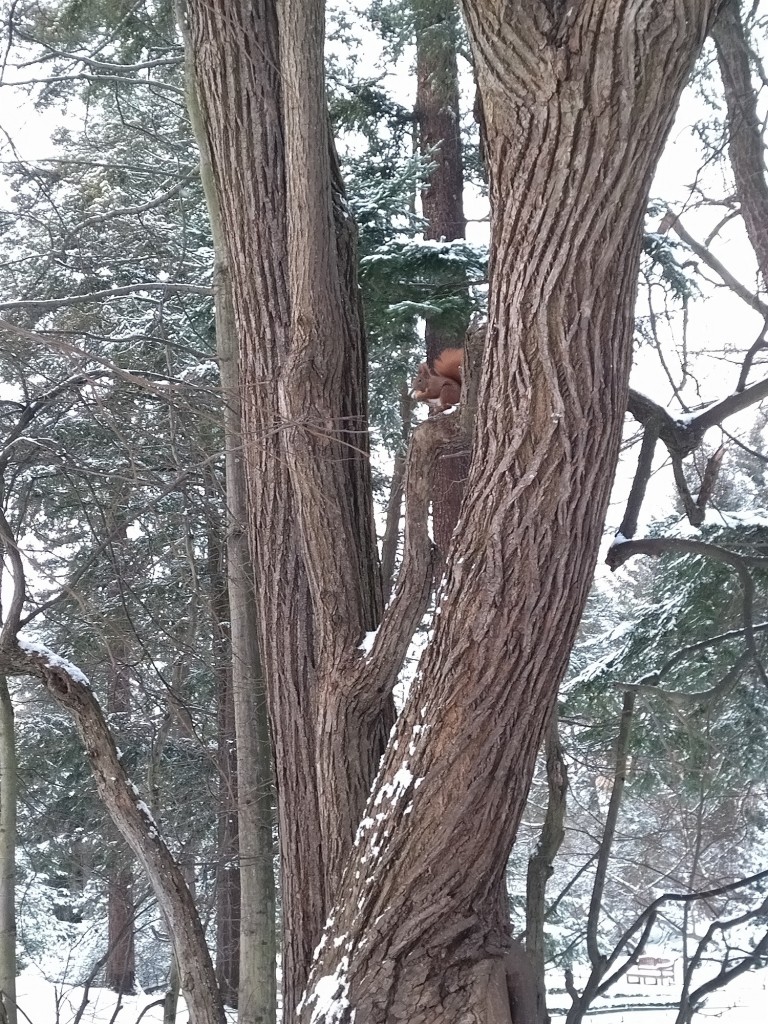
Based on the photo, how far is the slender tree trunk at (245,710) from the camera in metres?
3.90

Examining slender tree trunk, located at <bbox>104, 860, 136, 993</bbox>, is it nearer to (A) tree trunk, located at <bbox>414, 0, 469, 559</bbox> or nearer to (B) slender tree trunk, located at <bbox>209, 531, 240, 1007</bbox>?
(B) slender tree trunk, located at <bbox>209, 531, 240, 1007</bbox>

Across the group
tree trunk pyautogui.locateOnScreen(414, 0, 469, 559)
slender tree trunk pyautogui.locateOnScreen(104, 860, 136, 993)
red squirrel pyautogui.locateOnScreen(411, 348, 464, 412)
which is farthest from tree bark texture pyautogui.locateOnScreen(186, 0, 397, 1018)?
slender tree trunk pyautogui.locateOnScreen(104, 860, 136, 993)

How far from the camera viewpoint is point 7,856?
4.76 m

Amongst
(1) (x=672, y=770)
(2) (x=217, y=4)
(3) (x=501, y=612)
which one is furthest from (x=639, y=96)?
(1) (x=672, y=770)

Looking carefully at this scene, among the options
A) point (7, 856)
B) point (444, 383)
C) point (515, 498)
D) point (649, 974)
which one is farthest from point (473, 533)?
point (649, 974)

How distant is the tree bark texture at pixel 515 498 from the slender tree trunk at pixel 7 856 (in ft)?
9.88

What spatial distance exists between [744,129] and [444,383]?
2871mm

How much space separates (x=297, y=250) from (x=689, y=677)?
168 inches

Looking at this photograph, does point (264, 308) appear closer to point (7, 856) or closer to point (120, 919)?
point (7, 856)

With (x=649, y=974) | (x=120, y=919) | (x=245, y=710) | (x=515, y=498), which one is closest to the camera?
(x=515, y=498)

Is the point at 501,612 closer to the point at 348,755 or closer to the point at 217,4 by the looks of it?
the point at 348,755

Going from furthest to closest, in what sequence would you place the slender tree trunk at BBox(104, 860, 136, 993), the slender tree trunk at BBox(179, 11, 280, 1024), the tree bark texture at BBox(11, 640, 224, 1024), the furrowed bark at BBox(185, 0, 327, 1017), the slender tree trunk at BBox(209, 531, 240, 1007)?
the slender tree trunk at BBox(104, 860, 136, 993) → the slender tree trunk at BBox(209, 531, 240, 1007) → the slender tree trunk at BBox(179, 11, 280, 1024) → the tree bark texture at BBox(11, 640, 224, 1024) → the furrowed bark at BBox(185, 0, 327, 1017)

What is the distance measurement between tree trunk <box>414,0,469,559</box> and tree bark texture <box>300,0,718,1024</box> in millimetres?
2895

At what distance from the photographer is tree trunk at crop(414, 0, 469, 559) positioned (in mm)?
5496
